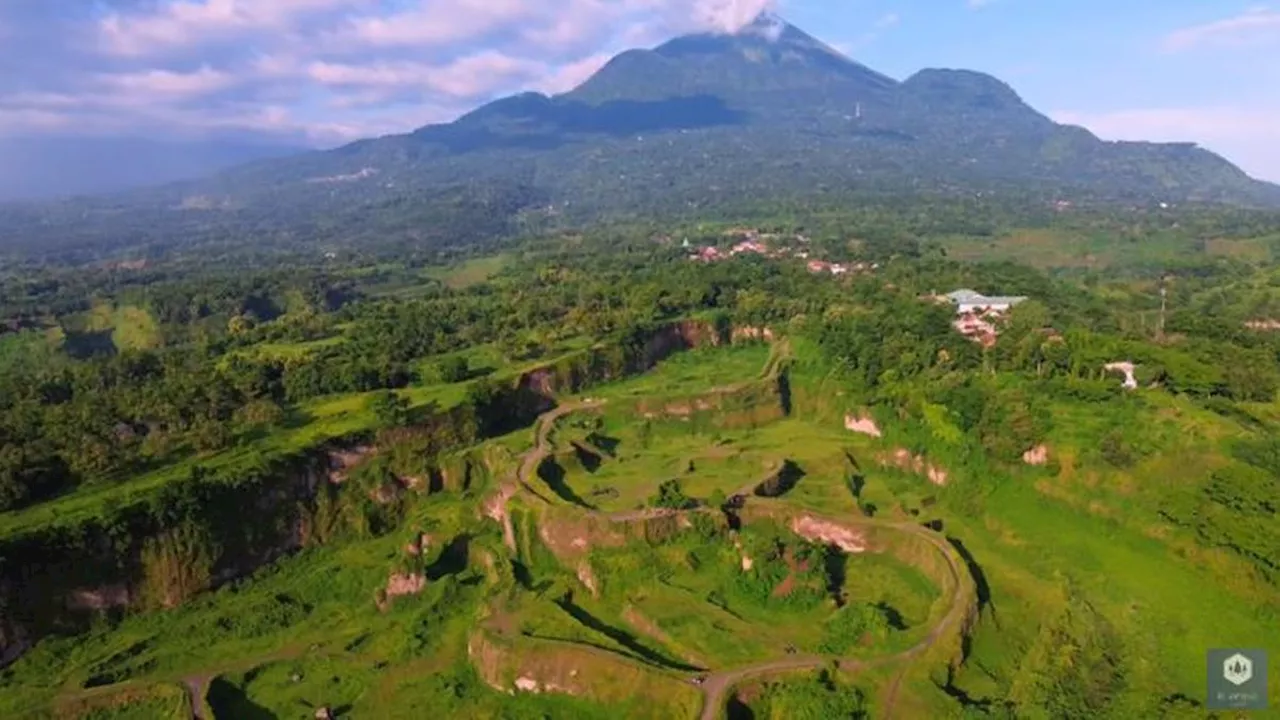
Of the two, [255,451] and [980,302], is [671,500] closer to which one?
[255,451]

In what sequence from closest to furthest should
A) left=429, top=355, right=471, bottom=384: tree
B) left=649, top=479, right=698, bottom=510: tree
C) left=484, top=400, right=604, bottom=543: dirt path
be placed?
left=649, top=479, right=698, bottom=510: tree < left=484, top=400, right=604, bottom=543: dirt path < left=429, top=355, right=471, bottom=384: tree

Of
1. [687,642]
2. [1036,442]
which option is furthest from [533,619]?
[1036,442]

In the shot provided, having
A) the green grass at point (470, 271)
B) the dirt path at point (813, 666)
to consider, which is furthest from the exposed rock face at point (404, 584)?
the green grass at point (470, 271)

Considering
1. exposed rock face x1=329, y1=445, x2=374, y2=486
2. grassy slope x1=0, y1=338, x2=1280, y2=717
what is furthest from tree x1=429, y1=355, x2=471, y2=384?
grassy slope x1=0, y1=338, x2=1280, y2=717

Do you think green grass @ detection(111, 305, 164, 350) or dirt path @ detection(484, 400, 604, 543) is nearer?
dirt path @ detection(484, 400, 604, 543)

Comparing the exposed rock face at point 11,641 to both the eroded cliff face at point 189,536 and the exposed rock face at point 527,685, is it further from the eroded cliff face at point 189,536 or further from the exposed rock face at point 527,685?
the exposed rock face at point 527,685

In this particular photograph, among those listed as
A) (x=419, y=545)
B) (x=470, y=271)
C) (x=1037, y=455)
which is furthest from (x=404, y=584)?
(x=470, y=271)

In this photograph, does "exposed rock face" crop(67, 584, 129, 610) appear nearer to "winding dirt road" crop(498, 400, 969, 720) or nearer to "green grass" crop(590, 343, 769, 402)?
"winding dirt road" crop(498, 400, 969, 720)

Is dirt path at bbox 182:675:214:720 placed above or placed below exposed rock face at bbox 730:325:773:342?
below
